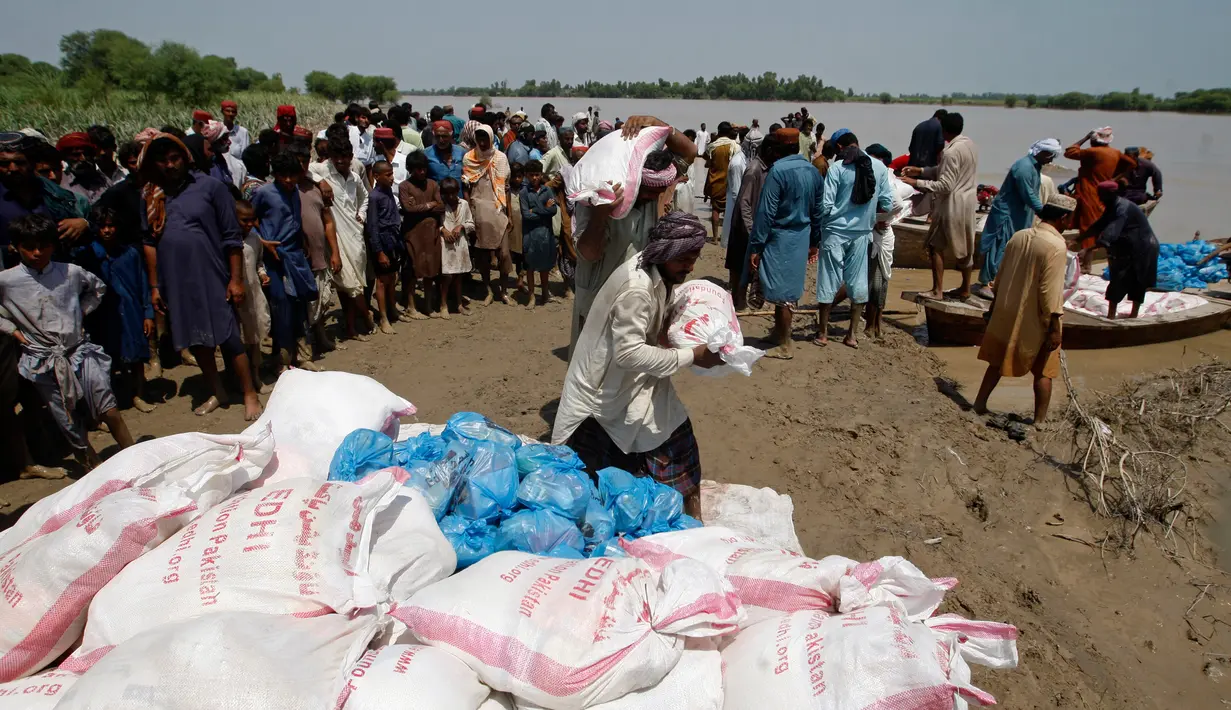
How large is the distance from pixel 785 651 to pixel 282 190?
15.8 feet

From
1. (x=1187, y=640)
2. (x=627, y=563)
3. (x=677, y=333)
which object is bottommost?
(x=1187, y=640)

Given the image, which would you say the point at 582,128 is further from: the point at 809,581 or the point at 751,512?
the point at 809,581

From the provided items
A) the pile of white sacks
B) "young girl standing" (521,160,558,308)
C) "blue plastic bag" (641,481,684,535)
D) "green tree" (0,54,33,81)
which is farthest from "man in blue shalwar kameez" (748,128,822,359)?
"green tree" (0,54,33,81)

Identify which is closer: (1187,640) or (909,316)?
(1187,640)

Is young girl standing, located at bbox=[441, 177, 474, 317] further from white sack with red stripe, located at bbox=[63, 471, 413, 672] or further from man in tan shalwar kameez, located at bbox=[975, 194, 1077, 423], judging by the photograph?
white sack with red stripe, located at bbox=[63, 471, 413, 672]

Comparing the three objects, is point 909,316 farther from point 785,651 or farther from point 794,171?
point 785,651

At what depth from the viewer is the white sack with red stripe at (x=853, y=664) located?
1.59m

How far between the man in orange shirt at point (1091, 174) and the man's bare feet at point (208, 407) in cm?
819

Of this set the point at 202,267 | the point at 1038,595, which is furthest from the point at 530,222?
the point at 1038,595

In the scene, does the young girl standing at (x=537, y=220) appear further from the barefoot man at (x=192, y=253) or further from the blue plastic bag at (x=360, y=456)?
the blue plastic bag at (x=360, y=456)

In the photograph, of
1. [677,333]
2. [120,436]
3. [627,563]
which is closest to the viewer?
[627,563]

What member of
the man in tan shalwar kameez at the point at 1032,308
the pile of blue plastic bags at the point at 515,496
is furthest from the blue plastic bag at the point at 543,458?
the man in tan shalwar kameez at the point at 1032,308

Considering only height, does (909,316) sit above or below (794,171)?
below

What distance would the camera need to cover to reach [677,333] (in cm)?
287
